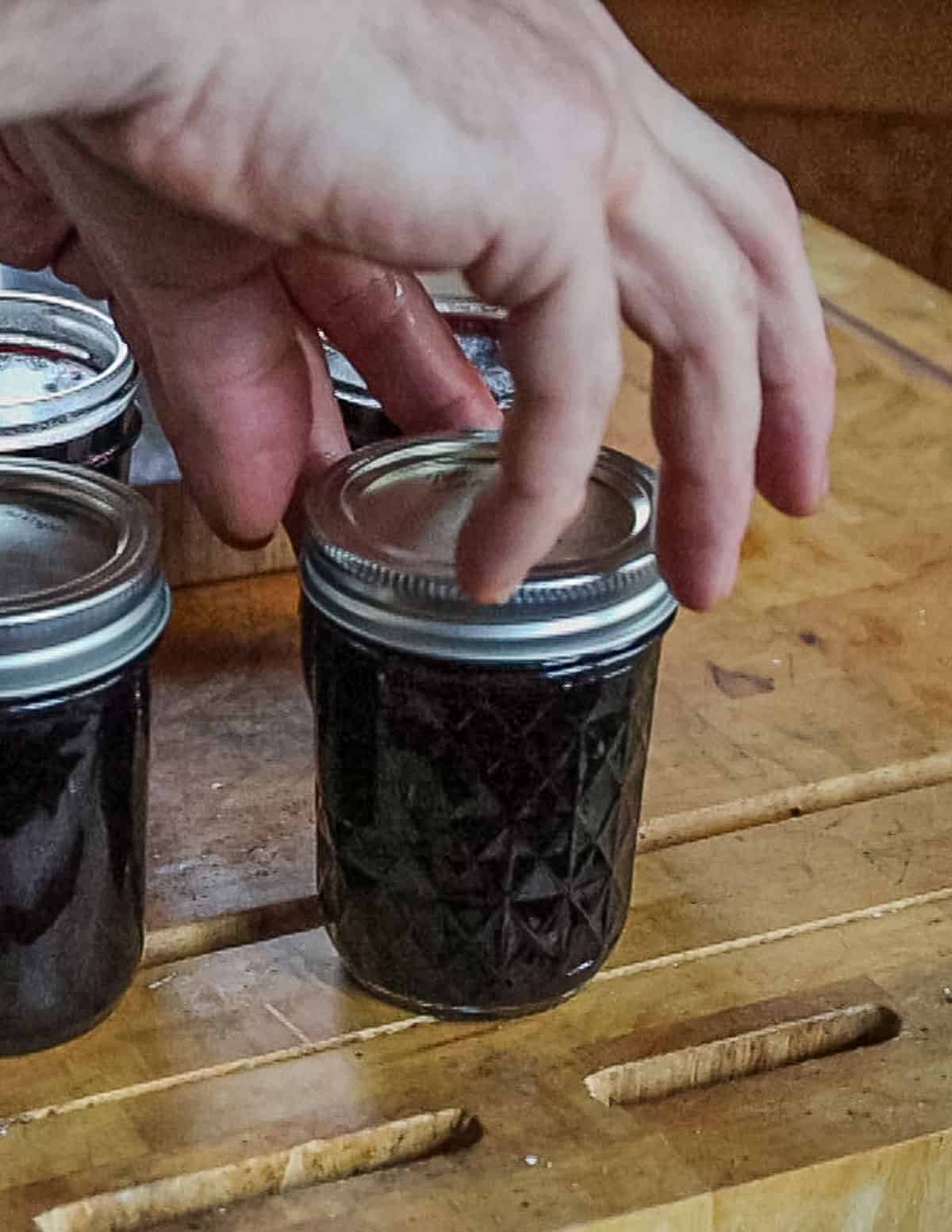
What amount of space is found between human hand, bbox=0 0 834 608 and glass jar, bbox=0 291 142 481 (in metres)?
0.09

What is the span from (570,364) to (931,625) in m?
0.43

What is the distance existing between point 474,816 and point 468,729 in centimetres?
3

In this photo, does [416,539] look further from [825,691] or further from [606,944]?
[825,691]

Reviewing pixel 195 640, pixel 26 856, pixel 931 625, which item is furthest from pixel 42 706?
pixel 931 625

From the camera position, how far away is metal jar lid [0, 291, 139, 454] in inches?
27.3

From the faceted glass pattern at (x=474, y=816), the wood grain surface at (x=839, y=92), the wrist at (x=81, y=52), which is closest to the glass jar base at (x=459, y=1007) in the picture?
the faceted glass pattern at (x=474, y=816)

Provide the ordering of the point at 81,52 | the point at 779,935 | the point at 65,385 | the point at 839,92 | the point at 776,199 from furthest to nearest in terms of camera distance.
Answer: the point at 839,92
the point at 65,385
the point at 779,935
the point at 776,199
the point at 81,52

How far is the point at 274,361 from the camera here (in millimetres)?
630

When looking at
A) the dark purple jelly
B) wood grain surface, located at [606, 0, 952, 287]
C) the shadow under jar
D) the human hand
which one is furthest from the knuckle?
wood grain surface, located at [606, 0, 952, 287]

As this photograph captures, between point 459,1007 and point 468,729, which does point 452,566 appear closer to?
point 468,729

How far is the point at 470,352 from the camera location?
0.84 m

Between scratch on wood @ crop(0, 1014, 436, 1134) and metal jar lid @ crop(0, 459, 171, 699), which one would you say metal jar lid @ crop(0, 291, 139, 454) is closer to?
metal jar lid @ crop(0, 459, 171, 699)

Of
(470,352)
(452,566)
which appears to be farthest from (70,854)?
(470,352)

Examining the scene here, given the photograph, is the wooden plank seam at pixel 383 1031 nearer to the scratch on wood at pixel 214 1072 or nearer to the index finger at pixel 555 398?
the scratch on wood at pixel 214 1072
